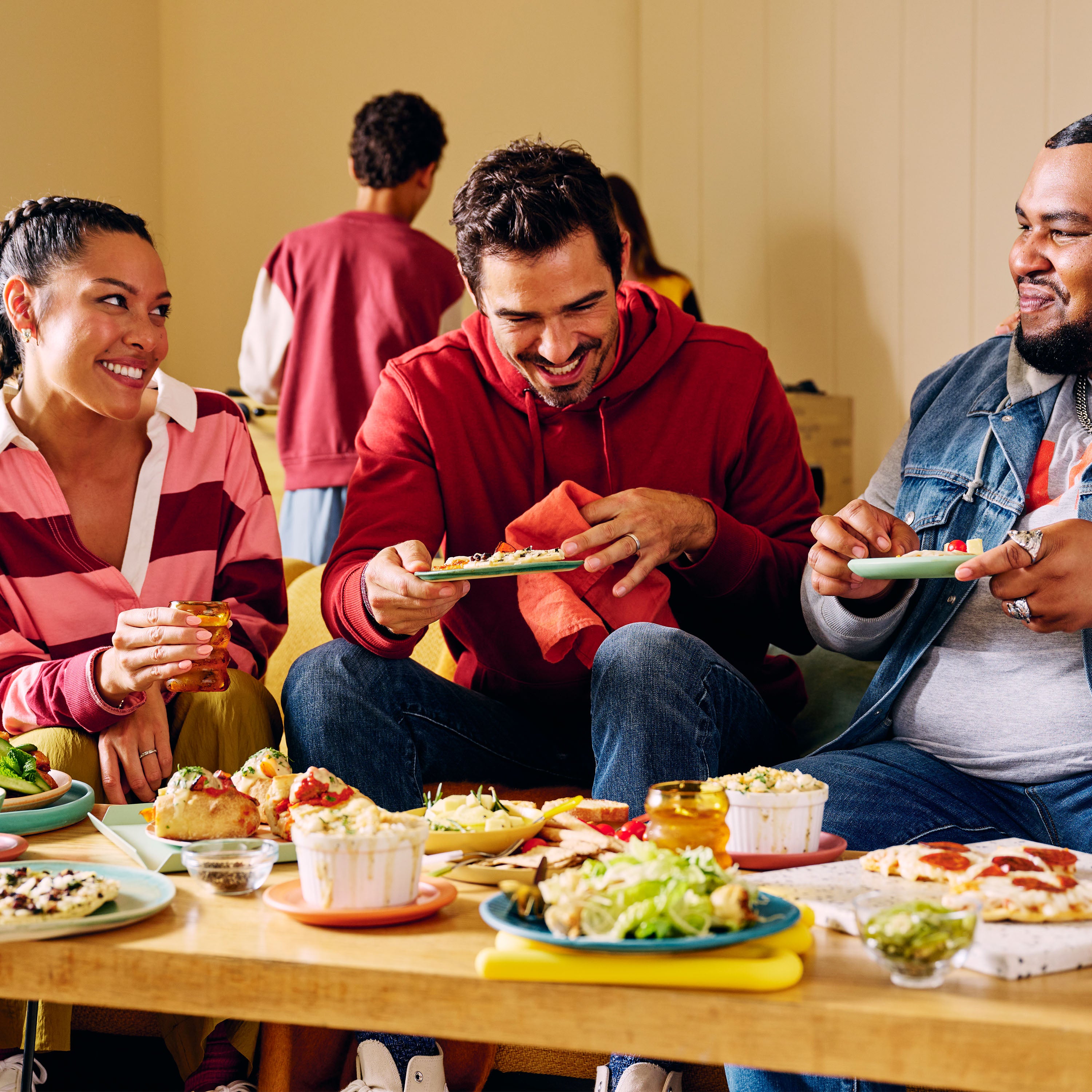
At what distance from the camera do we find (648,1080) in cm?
136

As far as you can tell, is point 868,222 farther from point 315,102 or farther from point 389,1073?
point 389,1073

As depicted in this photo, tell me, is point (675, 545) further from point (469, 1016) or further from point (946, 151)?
point (946, 151)

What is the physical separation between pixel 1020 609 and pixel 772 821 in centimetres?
52

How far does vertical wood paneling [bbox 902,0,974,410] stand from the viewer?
465cm

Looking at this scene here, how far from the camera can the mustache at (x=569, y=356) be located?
75.7 inches

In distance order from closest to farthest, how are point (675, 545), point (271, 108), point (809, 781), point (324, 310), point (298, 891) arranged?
1. point (298, 891)
2. point (809, 781)
3. point (675, 545)
4. point (324, 310)
5. point (271, 108)

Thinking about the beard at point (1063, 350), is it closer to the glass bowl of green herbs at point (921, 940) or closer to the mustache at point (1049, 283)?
the mustache at point (1049, 283)

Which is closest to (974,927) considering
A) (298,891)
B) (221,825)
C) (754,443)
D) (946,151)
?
(298,891)

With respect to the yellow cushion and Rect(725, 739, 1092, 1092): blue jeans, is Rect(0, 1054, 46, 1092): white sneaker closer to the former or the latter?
the yellow cushion

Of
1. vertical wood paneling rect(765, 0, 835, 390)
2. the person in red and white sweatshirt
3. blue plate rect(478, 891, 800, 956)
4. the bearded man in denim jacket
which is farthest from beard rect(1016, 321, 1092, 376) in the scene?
vertical wood paneling rect(765, 0, 835, 390)

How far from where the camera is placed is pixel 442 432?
2031 mm

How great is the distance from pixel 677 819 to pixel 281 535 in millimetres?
2771

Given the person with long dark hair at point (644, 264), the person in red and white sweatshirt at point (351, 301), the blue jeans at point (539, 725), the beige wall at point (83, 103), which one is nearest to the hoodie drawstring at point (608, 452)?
the blue jeans at point (539, 725)

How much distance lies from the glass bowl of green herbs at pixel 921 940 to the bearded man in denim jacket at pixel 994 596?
2.05 feet
